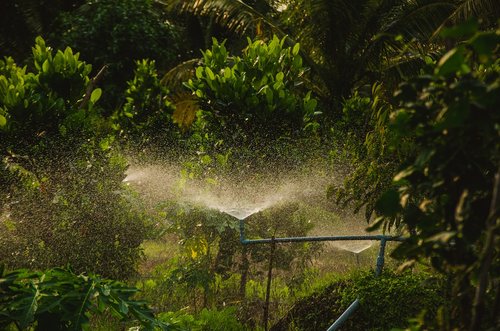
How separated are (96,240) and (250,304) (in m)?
1.57

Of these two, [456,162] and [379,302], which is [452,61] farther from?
[379,302]

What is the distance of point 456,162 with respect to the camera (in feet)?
3.82

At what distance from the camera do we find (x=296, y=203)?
5.73m

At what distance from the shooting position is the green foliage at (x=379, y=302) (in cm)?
302

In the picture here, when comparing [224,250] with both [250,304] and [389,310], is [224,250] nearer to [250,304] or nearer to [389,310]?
[250,304]

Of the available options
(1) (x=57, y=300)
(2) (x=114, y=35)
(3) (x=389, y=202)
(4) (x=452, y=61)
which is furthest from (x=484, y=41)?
(2) (x=114, y=35)

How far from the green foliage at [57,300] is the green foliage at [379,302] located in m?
1.32

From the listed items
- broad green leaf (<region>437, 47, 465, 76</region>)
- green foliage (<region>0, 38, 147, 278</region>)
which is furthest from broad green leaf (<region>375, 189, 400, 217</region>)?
green foliage (<region>0, 38, 147, 278</region>)

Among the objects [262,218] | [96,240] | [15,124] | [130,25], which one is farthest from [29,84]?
[130,25]

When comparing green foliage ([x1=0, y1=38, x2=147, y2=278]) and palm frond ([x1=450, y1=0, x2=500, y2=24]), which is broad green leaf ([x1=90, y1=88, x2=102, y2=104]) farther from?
palm frond ([x1=450, y1=0, x2=500, y2=24])

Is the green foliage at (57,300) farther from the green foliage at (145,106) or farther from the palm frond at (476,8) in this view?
the palm frond at (476,8)

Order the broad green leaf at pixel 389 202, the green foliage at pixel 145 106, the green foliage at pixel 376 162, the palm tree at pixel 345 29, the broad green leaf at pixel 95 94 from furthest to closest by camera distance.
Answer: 1. the palm tree at pixel 345 29
2. the green foliage at pixel 145 106
3. the broad green leaf at pixel 95 94
4. the green foliage at pixel 376 162
5. the broad green leaf at pixel 389 202

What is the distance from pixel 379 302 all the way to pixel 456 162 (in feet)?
6.93

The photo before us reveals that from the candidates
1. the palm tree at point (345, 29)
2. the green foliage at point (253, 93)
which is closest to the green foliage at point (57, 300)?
the green foliage at point (253, 93)
